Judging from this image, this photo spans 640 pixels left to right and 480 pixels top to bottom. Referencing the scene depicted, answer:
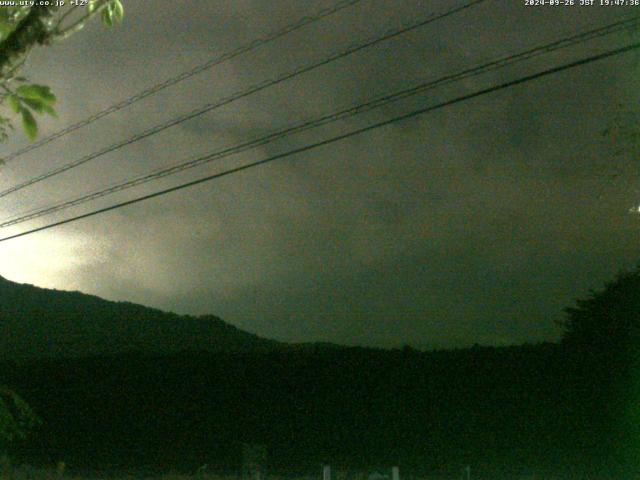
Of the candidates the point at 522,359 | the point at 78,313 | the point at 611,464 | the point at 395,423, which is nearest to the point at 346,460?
the point at 395,423

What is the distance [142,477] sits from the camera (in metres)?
16.3

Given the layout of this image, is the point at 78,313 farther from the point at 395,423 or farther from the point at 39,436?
the point at 395,423

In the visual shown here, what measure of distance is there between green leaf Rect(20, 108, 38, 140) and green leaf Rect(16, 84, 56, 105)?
0.24 feet

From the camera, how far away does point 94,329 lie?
32.6m

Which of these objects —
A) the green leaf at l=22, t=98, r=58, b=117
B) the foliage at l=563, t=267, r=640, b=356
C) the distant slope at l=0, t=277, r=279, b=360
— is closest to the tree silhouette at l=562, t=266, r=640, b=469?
the foliage at l=563, t=267, r=640, b=356

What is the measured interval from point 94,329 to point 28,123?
30.3 m

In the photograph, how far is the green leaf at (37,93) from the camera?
12.1ft

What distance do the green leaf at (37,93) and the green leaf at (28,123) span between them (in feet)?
0.24

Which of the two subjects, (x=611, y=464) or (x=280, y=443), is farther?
(x=280, y=443)

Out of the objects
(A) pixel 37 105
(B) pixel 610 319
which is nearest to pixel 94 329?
(B) pixel 610 319

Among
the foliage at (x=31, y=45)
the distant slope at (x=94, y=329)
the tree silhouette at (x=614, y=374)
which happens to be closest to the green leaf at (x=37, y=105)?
the foliage at (x=31, y=45)

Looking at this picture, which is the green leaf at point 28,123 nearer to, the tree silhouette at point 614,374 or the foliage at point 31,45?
the foliage at point 31,45

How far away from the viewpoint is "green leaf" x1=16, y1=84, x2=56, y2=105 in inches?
145

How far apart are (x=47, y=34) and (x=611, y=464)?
11150 mm
